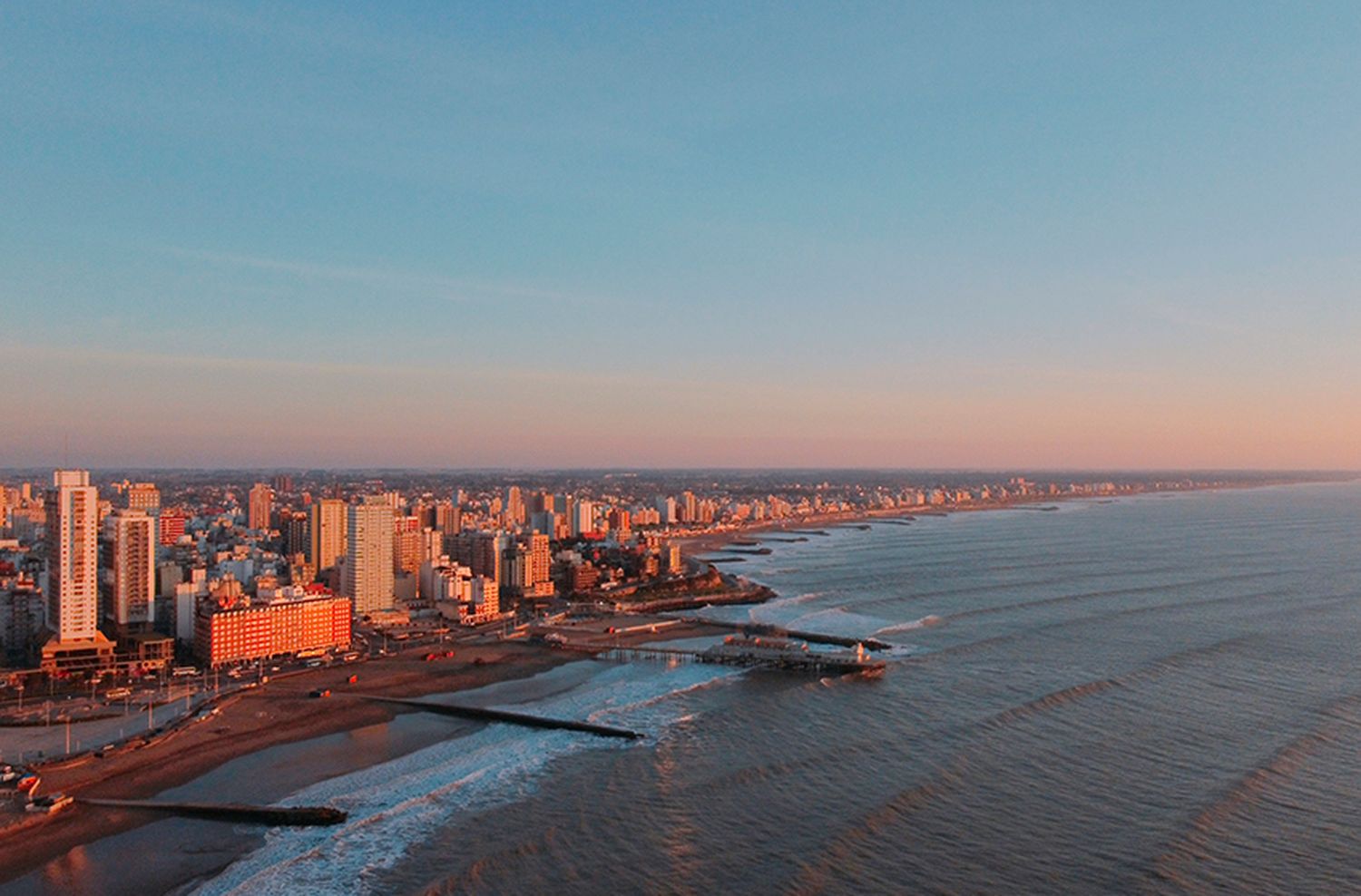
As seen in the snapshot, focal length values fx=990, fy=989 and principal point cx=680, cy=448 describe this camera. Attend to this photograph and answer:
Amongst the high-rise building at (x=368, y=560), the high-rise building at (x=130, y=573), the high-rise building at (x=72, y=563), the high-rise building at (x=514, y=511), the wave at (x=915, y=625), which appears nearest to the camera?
the high-rise building at (x=72, y=563)

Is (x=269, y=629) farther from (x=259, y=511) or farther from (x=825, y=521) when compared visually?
(x=825, y=521)

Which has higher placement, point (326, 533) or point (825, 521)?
point (326, 533)

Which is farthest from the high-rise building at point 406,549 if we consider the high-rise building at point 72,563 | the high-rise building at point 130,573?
the high-rise building at point 72,563

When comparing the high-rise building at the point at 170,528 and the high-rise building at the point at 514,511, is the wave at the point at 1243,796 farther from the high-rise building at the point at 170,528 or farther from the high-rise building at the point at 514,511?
the high-rise building at the point at 514,511

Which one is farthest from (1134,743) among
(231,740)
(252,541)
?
(252,541)

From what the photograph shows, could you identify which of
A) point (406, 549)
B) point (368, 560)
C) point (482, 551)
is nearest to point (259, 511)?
point (406, 549)

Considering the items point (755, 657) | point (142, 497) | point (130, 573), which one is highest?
point (142, 497)
